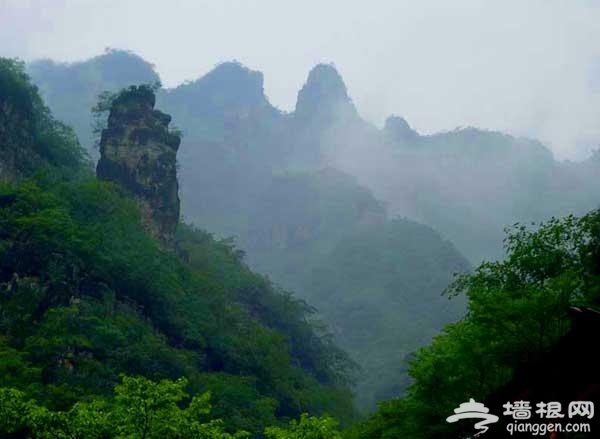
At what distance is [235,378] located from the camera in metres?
44.3

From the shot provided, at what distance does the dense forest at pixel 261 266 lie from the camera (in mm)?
18938

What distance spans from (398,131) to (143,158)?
131851mm

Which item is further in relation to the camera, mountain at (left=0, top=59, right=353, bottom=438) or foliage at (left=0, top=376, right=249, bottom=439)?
mountain at (left=0, top=59, right=353, bottom=438)

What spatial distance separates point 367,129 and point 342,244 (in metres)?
58.9

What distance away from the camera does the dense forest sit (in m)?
18.9

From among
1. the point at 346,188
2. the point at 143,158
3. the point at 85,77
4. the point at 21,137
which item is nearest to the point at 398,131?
the point at 346,188

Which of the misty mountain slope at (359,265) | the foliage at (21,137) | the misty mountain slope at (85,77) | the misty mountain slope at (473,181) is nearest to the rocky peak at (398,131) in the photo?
the misty mountain slope at (473,181)

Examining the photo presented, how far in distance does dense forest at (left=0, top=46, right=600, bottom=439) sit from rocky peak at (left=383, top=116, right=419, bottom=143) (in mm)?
1812

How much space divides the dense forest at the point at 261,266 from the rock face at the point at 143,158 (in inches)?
7.9

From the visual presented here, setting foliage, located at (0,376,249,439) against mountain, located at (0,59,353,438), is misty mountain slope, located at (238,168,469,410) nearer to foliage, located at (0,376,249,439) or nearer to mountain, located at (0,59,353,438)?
mountain, located at (0,59,353,438)

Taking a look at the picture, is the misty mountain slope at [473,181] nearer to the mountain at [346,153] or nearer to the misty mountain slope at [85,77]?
the mountain at [346,153]

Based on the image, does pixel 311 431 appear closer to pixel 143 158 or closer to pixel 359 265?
pixel 143 158

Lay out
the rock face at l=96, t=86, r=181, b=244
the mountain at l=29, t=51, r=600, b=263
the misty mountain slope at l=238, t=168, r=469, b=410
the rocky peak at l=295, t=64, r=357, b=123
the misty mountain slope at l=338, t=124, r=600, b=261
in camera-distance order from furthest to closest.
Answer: the rocky peak at l=295, t=64, r=357, b=123, the misty mountain slope at l=338, t=124, r=600, b=261, the mountain at l=29, t=51, r=600, b=263, the misty mountain slope at l=238, t=168, r=469, b=410, the rock face at l=96, t=86, r=181, b=244

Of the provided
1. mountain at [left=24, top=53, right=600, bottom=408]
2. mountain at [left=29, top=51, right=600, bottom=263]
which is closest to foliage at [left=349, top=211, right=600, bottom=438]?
mountain at [left=24, top=53, right=600, bottom=408]
